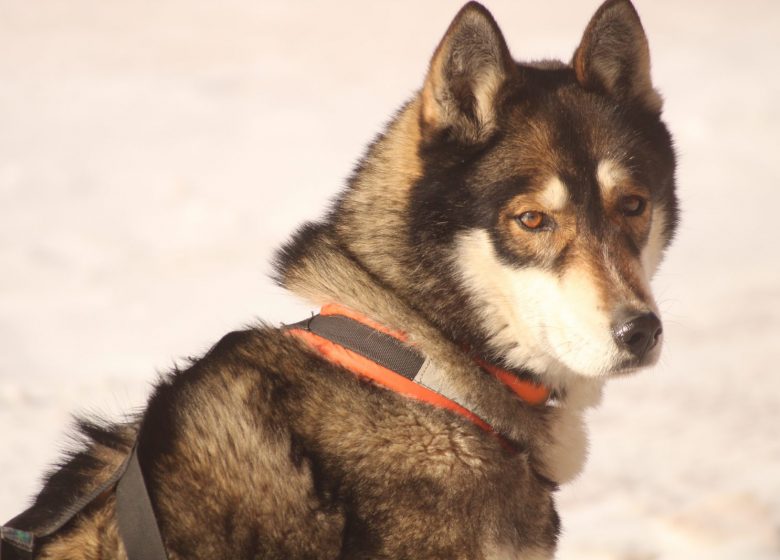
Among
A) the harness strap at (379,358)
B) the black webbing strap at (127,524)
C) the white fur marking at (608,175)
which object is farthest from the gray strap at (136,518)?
the white fur marking at (608,175)

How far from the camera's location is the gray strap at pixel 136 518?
2121 mm

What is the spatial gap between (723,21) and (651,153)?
10393mm

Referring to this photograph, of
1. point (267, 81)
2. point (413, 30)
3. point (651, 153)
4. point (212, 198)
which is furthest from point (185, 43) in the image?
point (651, 153)

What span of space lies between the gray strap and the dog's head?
2.78ft

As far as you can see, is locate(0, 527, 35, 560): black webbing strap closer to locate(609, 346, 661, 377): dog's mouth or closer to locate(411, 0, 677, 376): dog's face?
locate(411, 0, 677, 376): dog's face

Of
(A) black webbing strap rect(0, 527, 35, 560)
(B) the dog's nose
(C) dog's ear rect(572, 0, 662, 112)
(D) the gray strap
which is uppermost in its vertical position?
(C) dog's ear rect(572, 0, 662, 112)

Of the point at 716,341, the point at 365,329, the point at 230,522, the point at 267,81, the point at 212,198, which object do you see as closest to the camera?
Answer: the point at 230,522

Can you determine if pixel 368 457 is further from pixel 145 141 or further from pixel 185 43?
pixel 185 43

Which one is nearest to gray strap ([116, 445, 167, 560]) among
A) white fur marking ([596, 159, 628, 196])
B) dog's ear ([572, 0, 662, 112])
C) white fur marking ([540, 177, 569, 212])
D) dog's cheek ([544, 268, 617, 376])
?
dog's cheek ([544, 268, 617, 376])

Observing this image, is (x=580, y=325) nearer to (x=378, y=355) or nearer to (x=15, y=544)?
(x=378, y=355)

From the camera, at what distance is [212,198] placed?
26.6ft

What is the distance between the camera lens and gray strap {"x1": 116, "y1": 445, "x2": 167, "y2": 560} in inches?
83.5

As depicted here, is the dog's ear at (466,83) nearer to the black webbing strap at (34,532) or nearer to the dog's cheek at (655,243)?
the dog's cheek at (655,243)

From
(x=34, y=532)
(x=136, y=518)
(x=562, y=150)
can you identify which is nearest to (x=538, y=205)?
(x=562, y=150)
